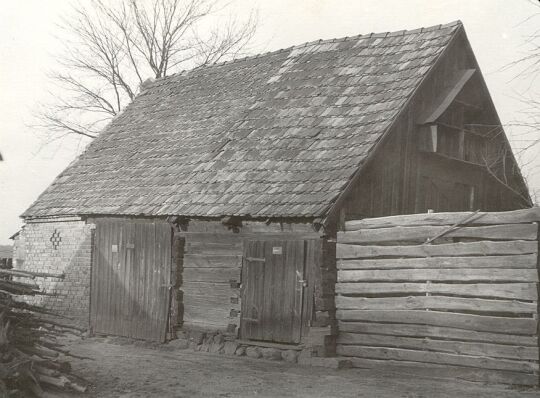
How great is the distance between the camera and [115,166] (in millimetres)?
18125

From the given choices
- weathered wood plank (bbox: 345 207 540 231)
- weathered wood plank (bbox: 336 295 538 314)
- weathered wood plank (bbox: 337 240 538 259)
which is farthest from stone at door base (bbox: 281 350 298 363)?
weathered wood plank (bbox: 345 207 540 231)

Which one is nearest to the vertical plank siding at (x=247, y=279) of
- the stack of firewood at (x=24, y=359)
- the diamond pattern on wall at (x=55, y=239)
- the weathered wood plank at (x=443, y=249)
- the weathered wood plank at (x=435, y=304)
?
the weathered wood plank at (x=443, y=249)

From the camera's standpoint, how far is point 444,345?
11.0m

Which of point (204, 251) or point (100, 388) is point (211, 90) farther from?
point (100, 388)

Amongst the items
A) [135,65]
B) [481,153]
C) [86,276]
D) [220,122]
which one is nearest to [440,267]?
[481,153]

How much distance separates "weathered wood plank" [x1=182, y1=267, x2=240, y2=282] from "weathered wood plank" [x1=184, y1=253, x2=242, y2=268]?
3.2 inches

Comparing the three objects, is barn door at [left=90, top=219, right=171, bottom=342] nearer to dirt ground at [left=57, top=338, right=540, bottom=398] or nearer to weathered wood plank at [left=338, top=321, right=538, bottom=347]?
dirt ground at [left=57, top=338, right=540, bottom=398]

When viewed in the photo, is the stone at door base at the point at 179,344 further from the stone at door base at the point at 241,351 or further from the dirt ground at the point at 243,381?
the stone at door base at the point at 241,351

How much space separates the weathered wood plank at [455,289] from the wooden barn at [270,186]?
56cm

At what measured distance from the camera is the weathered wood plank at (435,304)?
403 inches

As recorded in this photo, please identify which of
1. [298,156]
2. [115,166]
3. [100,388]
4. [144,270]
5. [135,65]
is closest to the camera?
[100,388]

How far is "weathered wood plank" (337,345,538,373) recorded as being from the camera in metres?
10.1

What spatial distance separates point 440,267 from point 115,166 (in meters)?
9.74


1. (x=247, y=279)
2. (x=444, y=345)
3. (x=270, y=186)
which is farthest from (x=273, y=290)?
(x=444, y=345)
